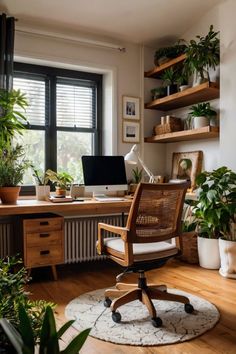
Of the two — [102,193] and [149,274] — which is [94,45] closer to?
[102,193]

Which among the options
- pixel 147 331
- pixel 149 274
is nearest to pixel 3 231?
pixel 149 274

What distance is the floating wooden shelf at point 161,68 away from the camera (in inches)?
146

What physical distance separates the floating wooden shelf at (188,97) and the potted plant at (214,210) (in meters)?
0.86

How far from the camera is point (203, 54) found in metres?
3.41

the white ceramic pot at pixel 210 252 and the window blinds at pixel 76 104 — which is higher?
the window blinds at pixel 76 104

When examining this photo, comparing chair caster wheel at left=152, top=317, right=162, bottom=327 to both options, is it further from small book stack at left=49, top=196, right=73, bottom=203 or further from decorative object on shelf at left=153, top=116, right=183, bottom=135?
decorative object on shelf at left=153, top=116, right=183, bottom=135

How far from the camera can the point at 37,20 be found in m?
A: 3.50

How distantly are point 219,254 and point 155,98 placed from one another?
2051 mm

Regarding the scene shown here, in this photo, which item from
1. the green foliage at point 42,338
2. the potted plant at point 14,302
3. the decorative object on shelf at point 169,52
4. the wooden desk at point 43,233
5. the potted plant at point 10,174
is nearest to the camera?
the green foliage at point 42,338

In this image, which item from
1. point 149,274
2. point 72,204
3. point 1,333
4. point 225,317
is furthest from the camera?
point 149,274

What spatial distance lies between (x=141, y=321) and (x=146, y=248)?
1.56 ft

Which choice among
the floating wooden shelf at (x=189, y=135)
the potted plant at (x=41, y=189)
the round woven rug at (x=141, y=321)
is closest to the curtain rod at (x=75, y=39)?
the floating wooden shelf at (x=189, y=135)

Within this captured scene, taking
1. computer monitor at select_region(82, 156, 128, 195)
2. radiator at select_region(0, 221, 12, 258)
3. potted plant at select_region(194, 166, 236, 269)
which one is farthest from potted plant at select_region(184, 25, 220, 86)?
radiator at select_region(0, 221, 12, 258)

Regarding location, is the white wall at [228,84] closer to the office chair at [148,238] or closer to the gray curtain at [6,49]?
the office chair at [148,238]
